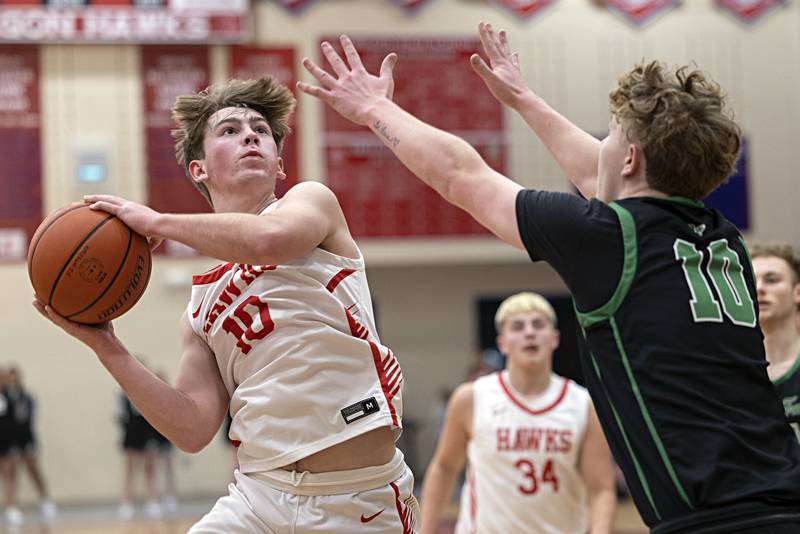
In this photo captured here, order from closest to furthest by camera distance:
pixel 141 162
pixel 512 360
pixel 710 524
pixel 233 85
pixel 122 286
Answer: pixel 710 524, pixel 122 286, pixel 233 85, pixel 512 360, pixel 141 162

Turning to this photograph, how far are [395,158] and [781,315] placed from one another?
10.9m

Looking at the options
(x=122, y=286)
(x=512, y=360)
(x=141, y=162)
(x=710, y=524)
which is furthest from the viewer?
(x=141, y=162)

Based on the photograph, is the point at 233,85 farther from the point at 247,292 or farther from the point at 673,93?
the point at 673,93

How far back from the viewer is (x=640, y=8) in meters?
15.8

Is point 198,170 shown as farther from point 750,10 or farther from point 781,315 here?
point 750,10

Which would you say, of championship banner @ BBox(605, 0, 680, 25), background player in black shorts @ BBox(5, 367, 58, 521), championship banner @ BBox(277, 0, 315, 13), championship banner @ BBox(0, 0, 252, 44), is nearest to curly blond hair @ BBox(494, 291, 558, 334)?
background player in black shorts @ BBox(5, 367, 58, 521)

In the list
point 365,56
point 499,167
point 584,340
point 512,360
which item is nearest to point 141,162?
point 365,56

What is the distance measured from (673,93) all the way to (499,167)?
41.2 ft

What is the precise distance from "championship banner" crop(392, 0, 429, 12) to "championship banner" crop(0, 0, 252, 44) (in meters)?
2.06

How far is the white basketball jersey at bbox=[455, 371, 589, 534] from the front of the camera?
5.29 metres

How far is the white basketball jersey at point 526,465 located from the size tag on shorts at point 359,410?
2190 mm

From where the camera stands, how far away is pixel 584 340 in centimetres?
264

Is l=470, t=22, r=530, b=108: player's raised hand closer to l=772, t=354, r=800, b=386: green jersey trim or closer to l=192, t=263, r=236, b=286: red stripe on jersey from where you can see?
l=192, t=263, r=236, b=286: red stripe on jersey

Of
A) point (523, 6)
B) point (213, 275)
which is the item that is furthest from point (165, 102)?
point (213, 275)
